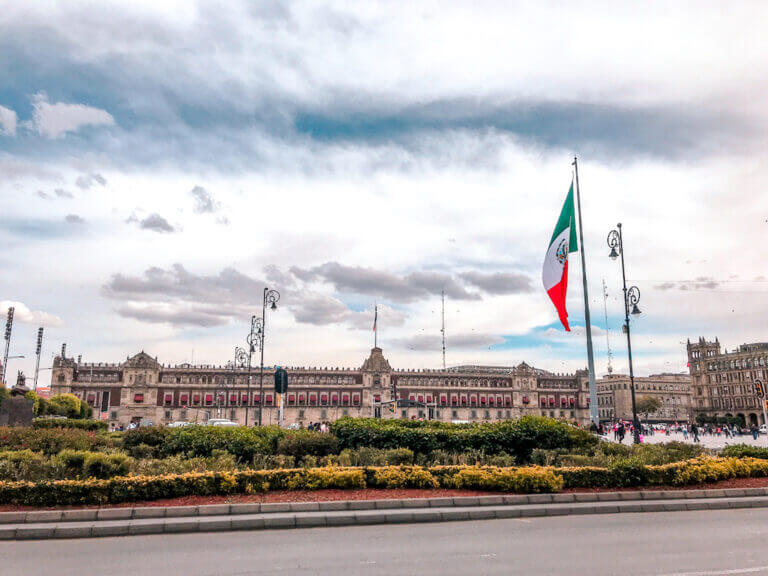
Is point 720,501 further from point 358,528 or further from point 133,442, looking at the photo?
point 133,442

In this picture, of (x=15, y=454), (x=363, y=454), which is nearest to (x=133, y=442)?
(x=15, y=454)

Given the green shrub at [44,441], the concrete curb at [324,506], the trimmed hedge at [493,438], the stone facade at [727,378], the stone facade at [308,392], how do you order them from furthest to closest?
the stone facade at [727,378] < the stone facade at [308,392] < the green shrub at [44,441] < the trimmed hedge at [493,438] < the concrete curb at [324,506]

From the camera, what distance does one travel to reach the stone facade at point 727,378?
113875 mm

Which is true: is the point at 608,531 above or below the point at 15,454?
below

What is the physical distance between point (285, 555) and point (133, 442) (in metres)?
14.4

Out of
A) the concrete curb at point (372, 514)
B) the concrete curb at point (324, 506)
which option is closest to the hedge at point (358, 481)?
the concrete curb at point (324, 506)

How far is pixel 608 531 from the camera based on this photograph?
35.0ft

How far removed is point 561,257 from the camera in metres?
23.2

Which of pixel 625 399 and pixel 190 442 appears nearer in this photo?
pixel 190 442

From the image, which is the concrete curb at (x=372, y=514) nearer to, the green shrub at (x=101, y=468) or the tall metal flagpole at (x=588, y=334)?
the green shrub at (x=101, y=468)

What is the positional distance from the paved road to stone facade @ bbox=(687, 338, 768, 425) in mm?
115850

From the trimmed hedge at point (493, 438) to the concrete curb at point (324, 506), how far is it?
4.18m

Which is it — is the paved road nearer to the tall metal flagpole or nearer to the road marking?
the road marking

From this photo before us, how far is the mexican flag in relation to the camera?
22734 millimetres
